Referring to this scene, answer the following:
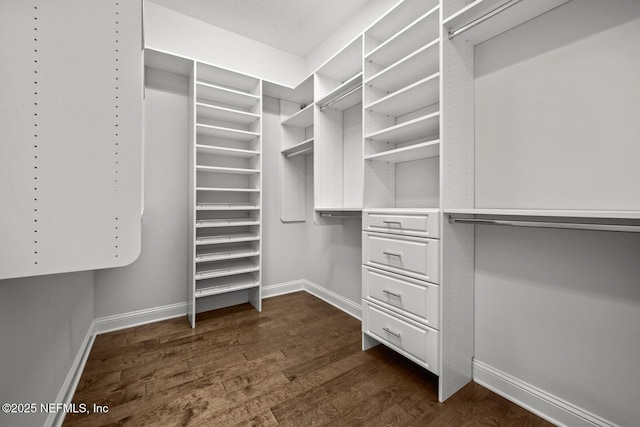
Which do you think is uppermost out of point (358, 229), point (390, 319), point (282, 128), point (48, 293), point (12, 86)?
point (282, 128)

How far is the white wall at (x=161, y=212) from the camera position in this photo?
2443mm

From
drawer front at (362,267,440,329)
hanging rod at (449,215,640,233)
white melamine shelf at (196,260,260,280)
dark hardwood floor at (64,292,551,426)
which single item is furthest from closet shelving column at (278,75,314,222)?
hanging rod at (449,215,640,233)

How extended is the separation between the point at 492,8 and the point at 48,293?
2664 millimetres

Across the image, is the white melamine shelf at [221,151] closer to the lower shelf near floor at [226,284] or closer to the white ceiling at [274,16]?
the lower shelf near floor at [226,284]

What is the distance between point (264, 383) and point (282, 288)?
1618 millimetres

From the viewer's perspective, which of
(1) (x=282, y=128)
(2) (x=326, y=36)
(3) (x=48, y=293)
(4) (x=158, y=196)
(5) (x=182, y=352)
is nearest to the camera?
(3) (x=48, y=293)

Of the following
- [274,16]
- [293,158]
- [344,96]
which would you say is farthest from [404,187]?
[274,16]

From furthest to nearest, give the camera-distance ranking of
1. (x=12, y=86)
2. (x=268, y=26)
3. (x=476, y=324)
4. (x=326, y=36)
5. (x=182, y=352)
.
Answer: (x=326, y=36) → (x=268, y=26) → (x=182, y=352) → (x=476, y=324) → (x=12, y=86)

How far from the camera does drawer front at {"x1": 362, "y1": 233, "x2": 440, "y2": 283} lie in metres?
1.50

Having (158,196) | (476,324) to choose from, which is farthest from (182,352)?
(476,324)

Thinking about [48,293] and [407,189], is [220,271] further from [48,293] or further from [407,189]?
[407,189]

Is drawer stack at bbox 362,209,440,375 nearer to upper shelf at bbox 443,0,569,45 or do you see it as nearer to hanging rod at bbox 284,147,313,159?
upper shelf at bbox 443,0,569,45

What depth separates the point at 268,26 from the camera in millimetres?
2781

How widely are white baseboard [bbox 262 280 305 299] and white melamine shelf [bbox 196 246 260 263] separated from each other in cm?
60
